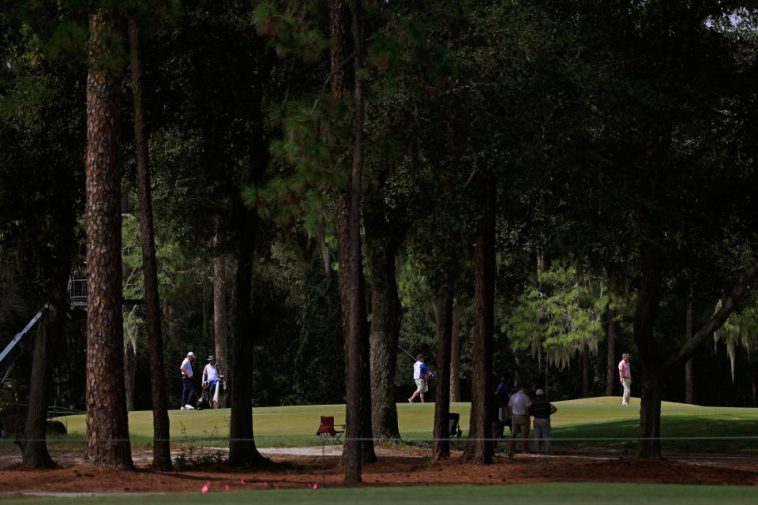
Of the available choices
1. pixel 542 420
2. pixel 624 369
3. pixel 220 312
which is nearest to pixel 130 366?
pixel 220 312

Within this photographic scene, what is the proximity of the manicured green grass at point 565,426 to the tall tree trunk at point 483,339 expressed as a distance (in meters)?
4.81

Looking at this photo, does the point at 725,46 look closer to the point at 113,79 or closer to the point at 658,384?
the point at 658,384

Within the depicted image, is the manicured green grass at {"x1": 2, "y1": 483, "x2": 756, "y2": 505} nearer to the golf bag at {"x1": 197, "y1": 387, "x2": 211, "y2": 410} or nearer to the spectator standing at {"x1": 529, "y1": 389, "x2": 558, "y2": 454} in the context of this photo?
the spectator standing at {"x1": 529, "y1": 389, "x2": 558, "y2": 454}

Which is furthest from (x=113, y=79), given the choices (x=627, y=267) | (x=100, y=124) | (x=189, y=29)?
(x=627, y=267)

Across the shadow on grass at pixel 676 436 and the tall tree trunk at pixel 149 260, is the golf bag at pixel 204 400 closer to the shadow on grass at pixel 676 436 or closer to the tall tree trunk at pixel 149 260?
the shadow on grass at pixel 676 436

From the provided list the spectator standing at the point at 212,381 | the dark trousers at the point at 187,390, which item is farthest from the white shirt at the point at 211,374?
the dark trousers at the point at 187,390

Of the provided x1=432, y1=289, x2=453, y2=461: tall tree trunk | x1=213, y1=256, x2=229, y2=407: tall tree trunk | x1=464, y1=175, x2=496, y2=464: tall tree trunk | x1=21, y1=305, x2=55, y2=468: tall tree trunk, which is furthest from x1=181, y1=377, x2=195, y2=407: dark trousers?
x1=464, y1=175, x2=496, y2=464: tall tree trunk

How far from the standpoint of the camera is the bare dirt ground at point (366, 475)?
838 inches

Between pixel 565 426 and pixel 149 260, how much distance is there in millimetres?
18149

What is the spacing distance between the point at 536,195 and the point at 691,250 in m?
5.76

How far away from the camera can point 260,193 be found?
2259cm

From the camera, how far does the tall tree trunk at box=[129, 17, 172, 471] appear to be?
24.4 metres

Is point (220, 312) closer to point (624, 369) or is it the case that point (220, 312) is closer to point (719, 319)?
point (624, 369)

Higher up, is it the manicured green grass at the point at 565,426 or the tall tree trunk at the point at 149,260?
the tall tree trunk at the point at 149,260
